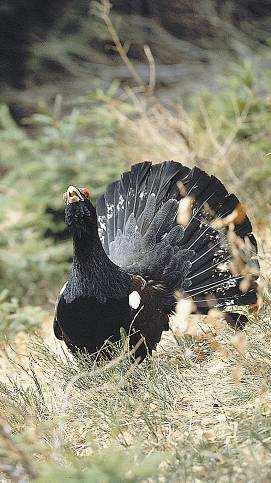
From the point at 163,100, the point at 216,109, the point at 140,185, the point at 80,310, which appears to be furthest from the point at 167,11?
the point at 80,310

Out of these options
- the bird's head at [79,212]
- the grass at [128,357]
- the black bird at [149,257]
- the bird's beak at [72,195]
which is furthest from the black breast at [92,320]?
the bird's beak at [72,195]

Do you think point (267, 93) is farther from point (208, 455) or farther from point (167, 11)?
point (208, 455)

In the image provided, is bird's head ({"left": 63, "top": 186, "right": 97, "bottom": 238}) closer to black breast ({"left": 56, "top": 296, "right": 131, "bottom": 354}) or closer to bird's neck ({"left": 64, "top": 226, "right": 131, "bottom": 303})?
bird's neck ({"left": 64, "top": 226, "right": 131, "bottom": 303})

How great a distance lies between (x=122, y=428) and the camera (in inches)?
136

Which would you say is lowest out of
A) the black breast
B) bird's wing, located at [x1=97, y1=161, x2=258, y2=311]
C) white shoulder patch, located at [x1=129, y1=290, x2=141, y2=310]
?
the black breast

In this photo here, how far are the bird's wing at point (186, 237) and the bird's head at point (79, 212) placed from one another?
60 cm

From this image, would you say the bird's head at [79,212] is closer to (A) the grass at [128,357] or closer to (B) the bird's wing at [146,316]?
(B) the bird's wing at [146,316]

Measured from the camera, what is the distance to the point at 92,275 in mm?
4191

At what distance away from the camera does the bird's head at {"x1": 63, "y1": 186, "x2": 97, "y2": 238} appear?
13.4 ft

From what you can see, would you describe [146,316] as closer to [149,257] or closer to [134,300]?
[134,300]

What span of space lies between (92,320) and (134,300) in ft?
0.87

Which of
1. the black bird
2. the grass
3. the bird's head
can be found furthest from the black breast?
the bird's head

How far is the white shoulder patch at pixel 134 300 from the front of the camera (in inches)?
166

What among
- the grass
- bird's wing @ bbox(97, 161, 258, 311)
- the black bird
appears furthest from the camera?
bird's wing @ bbox(97, 161, 258, 311)
